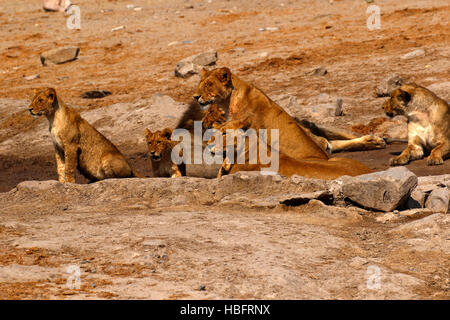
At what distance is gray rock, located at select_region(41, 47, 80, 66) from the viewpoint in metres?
19.0

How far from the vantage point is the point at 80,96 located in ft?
53.5

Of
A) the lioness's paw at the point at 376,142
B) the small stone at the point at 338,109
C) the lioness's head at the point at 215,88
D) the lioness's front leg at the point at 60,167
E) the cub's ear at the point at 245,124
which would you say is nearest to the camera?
the cub's ear at the point at 245,124

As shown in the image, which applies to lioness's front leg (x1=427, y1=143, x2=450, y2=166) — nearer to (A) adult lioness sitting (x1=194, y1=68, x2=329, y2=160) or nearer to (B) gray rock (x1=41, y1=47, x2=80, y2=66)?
(A) adult lioness sitting (x1=194, y1=68, x2=329, y2=160)

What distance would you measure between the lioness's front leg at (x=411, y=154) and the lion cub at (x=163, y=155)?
2.83m

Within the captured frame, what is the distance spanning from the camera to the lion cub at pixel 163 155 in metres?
9.74

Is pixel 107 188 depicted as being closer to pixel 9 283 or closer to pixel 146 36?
pixel 9 283

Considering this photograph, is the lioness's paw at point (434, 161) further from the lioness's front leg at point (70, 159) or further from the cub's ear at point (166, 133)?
the lioness's front leg at point (70, 159)

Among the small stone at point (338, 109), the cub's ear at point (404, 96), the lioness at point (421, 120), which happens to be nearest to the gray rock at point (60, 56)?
the small stone at point (338, 109)

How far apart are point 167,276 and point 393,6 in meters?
16.3

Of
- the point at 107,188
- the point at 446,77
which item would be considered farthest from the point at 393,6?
the point at 107,188

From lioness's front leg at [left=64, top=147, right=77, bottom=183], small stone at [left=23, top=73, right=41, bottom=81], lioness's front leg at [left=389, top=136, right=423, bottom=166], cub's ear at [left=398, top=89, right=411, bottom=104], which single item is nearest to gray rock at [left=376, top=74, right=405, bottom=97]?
cub's ear at [left=398, top=89, right=411, bottom=104]

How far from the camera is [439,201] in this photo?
24.2ft

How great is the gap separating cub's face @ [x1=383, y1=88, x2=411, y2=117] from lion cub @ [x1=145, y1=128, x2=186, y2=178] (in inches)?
122
